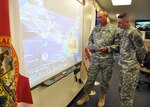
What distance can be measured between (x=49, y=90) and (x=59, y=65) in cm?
34

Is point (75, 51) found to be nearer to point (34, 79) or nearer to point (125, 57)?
point (125, 57)

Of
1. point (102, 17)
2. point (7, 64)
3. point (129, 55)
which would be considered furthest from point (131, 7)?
point (7, 64)

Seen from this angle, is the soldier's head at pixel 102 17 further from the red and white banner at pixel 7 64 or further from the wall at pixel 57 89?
the red and white banner at pixel 7 64

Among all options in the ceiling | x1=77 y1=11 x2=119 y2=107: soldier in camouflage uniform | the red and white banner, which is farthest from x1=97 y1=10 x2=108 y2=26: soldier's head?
the ceiling

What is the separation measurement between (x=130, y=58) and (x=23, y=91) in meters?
1.45

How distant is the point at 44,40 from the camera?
171 cm

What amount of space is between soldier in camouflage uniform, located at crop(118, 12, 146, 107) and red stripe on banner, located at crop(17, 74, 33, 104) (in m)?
1.38

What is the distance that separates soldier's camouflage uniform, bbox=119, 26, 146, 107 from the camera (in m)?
2.09

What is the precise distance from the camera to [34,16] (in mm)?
1513

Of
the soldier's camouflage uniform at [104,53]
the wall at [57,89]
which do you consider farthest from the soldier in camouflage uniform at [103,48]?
the wall at [57,89]

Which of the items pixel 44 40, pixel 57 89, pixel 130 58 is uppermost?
pixel 44 40

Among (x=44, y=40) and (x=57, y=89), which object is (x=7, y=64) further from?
(x=57, y=89)

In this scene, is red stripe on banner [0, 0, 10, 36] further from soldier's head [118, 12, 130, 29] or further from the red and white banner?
soldier's head [118, 12, 130, 29]

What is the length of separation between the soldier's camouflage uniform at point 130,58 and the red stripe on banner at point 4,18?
1582 mm
